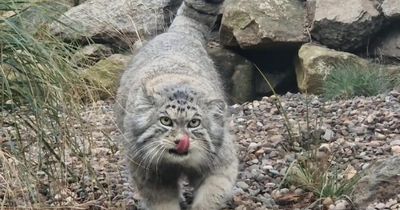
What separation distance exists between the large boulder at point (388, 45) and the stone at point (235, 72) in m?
1.44

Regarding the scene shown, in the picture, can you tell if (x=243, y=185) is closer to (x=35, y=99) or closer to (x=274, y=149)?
(x=274, y=149)

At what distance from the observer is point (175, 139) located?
452 centimetres

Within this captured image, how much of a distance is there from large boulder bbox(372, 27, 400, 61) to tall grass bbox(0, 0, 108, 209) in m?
5.31

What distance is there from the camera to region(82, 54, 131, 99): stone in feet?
16.6

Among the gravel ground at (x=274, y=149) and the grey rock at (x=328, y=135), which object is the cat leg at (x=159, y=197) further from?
the grey rock at (x=328, y=135)

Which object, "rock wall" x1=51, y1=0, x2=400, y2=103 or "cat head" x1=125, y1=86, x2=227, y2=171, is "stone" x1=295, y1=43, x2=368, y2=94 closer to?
"rock wall" x1=51, y1=0, x2=400, y2=103

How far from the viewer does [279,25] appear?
31.1 feet

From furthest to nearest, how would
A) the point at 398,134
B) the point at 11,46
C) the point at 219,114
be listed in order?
the point at 398,134, the point at 219,114, the point at 11,46

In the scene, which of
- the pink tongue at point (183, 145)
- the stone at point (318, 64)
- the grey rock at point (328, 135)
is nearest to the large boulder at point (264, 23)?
the stone at point (318, 64)

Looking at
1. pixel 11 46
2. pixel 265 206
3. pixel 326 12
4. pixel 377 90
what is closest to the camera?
pixel 11 46

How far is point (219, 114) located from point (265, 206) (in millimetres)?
707

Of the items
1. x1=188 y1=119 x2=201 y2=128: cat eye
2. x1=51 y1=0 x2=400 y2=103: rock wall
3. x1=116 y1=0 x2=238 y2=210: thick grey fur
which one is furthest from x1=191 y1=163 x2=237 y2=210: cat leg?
x1=51 y1=0 x2=400 y2=103: rock wall

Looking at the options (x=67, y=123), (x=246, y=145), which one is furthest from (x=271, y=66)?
(x=67, y=123)

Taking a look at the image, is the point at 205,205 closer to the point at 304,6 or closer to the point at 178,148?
the point at 178,148
